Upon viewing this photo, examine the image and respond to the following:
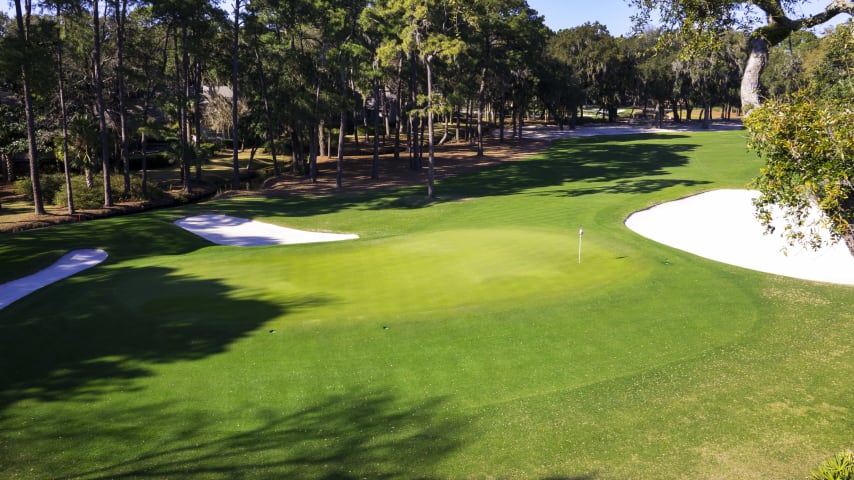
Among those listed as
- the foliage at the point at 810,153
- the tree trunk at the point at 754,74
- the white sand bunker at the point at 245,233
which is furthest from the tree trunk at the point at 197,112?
the foliage at the point at 810,153

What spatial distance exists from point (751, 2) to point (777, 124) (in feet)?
12.5

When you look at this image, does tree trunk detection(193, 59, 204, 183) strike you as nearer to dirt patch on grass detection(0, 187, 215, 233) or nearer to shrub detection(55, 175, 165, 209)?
dirt patch on grass detection(0, 187, 215, 233)

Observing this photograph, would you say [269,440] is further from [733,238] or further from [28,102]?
[28,102]

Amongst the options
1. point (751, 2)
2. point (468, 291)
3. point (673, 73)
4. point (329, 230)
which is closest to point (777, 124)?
point (751, 2)

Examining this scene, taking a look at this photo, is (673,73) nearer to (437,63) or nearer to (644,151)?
(644,151)

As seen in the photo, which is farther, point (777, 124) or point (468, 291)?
point (468, 291)

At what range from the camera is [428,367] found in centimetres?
1141

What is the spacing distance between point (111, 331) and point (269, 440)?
6.97 meters

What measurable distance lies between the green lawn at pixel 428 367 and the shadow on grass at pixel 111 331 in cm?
7

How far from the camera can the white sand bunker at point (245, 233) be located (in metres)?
27.3

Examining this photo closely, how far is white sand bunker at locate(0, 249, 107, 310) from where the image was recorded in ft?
60.0

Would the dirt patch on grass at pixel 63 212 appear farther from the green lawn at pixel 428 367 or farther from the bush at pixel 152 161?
the bush at pixel 152 161

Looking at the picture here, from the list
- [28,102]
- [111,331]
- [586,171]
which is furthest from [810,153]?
[586,171]

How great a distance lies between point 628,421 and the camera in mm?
9438
